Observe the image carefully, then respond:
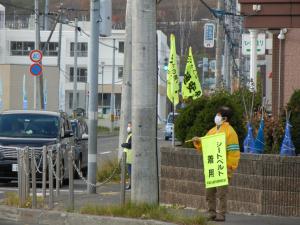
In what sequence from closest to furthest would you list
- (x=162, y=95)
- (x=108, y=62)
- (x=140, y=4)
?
(x=140, y=4) < (x=108, y=62) < (x=162, y=95)

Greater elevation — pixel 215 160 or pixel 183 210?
pixel 215 160

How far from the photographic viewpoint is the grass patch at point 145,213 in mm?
11891

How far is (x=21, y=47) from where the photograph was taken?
318 ft

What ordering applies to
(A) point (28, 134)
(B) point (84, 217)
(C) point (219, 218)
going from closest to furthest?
(C) point (219, 218) → (B) point (84, 217) → (A) point (28, 134)

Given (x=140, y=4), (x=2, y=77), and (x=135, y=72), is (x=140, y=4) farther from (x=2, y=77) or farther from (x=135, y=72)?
(x=2, y=77)

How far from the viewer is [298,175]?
13219 mm

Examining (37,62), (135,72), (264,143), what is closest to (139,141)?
(135,72)


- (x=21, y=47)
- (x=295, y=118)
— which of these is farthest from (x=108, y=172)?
(x=21, y=47)

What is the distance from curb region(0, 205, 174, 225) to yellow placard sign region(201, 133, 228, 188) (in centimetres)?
95

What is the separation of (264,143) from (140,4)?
3741 millimetres

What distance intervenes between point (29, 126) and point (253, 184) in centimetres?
951

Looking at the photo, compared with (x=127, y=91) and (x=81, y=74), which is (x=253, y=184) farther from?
(x=81, y=74)

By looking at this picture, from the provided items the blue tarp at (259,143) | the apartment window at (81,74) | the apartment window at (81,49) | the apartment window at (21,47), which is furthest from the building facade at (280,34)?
the apartment window at (21,47)

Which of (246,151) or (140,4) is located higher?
Result: (140,4)
